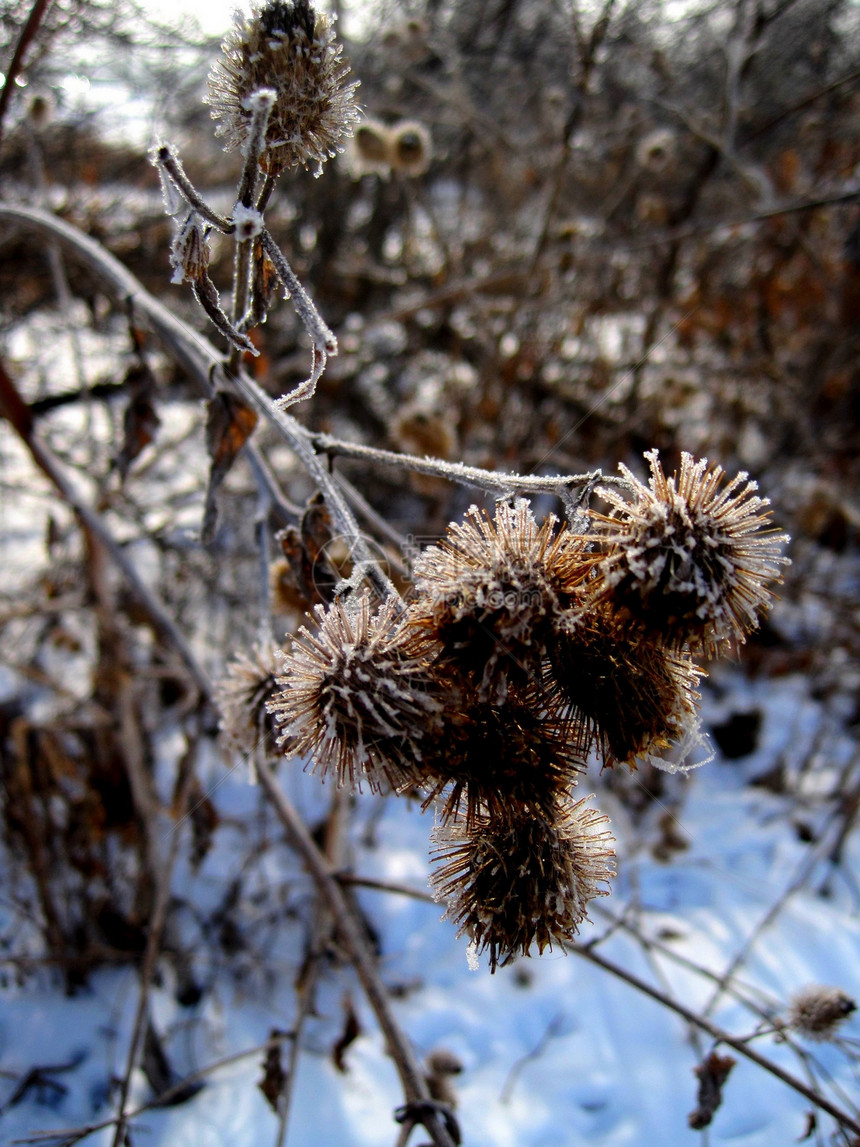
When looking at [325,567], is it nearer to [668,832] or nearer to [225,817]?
[225,817]

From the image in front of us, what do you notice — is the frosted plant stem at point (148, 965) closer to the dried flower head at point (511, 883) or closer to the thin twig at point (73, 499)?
the thin twig at point (73, 499)

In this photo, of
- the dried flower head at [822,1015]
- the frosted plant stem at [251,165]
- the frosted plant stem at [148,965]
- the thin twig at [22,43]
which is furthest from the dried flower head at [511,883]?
the thin twig at [22,43]

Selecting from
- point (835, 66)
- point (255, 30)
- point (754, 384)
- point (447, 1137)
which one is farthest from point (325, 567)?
point (835, 66)

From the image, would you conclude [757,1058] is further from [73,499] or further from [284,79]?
[73,499]

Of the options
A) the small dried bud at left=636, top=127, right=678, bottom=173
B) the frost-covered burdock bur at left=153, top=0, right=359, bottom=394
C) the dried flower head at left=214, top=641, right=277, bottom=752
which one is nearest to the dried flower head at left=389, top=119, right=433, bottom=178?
the small dried bud at left=636, top=127, right=678, bottom=173

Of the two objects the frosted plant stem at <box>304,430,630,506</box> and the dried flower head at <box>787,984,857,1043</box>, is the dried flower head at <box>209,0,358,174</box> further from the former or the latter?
the dried flower head at <box>787,984,857,1043</box>

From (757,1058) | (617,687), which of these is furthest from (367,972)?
(617,687)

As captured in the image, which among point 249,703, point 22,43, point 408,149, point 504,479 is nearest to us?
point 504,479
